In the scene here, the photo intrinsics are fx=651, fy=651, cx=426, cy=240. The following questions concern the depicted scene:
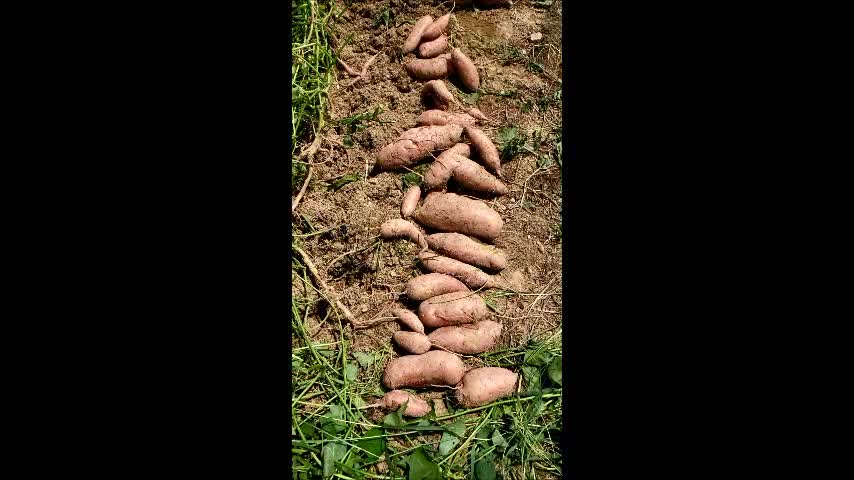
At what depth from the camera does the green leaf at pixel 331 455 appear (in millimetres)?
1985

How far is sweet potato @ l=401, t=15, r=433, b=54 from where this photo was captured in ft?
9.04

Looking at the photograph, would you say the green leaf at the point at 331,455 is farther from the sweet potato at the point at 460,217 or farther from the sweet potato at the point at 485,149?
the sweet potato at the point at 485,149

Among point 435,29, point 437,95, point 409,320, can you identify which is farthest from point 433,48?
point 409,320

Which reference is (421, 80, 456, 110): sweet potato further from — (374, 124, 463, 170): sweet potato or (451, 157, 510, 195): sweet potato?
(451, 157, 510, 195): sweet potato

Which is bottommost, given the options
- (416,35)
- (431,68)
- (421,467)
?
(421,467)

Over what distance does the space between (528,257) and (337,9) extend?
4.57 feet

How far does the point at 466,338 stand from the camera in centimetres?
221

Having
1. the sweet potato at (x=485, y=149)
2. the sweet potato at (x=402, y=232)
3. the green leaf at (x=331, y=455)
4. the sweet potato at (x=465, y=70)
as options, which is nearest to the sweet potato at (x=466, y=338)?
the sweet potato at (x=402, y=232)

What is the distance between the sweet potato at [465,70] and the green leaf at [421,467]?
4.84ft

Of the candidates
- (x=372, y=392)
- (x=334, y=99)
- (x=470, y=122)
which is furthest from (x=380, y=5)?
(x=372, y=392)

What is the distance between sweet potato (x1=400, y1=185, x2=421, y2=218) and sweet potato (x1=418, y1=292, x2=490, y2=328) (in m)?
0.37

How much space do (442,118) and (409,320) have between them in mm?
825

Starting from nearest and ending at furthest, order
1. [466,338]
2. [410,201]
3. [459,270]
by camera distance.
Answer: [466,338] < [459,270] < [410,201]

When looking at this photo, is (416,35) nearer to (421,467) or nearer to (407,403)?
(407,403)
